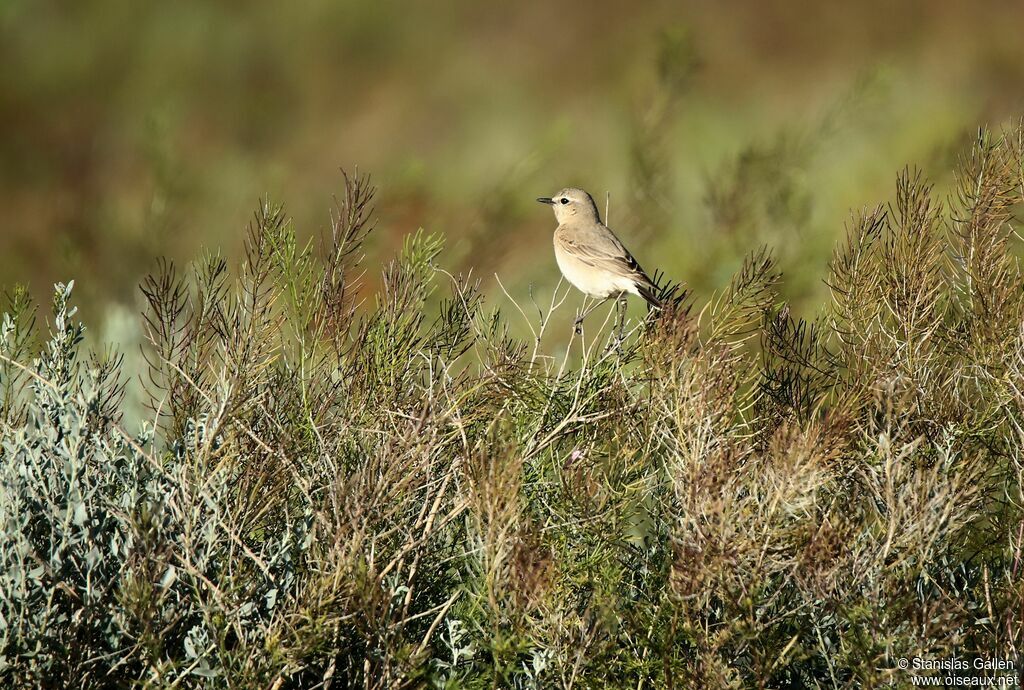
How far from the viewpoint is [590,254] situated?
12.2ft

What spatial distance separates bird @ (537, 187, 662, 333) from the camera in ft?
11.2

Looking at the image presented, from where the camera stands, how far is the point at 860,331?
220 cm

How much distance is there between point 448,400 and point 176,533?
499mm

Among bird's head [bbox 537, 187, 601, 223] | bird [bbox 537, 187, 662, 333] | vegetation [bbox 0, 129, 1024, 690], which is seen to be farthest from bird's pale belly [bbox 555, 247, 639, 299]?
vegetation [bbox 0, 129, 1024, 690]

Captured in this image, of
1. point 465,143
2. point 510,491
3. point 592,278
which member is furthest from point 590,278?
point 465,143

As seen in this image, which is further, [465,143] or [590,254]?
[465,143]

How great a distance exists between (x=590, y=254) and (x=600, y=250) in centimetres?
5

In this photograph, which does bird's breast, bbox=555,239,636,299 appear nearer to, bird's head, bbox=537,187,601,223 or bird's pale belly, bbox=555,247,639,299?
bird's pale belly, bbox=555,247,639,299

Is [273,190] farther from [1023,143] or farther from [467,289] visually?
[1023,143]

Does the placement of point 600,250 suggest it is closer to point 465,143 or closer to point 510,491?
point 510,491

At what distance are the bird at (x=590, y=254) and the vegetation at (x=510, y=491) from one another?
106 centimetres

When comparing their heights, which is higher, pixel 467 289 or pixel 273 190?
pixel 273 190

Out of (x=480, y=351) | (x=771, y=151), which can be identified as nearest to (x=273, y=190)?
(x=771, y=151)

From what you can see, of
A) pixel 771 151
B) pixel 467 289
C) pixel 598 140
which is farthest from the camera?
pixel 598 140
